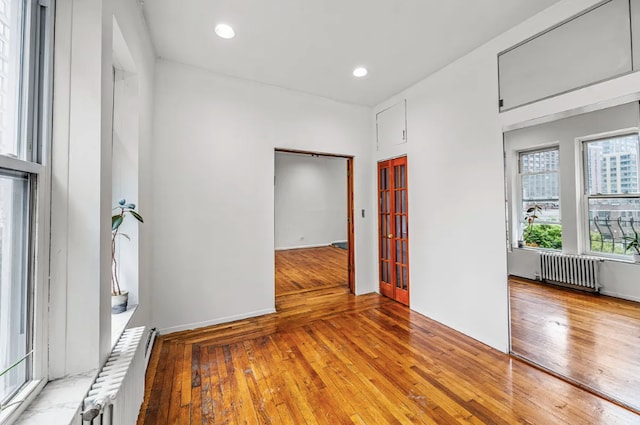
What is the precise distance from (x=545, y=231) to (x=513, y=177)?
3.01 feet

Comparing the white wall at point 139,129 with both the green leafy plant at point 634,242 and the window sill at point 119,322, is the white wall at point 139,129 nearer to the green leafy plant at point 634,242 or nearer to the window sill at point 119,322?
the window sill at point 119,322

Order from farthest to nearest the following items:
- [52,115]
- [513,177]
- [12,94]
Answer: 1. [513,177]
2. [52,115]
3. [12,94]

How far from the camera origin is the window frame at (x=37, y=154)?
1.00 meters

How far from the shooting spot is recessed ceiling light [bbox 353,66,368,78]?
302 centimetres

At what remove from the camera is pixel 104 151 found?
1.21m

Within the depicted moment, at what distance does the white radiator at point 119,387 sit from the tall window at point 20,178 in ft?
0.73

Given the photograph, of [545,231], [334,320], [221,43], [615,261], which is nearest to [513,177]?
[545,231]

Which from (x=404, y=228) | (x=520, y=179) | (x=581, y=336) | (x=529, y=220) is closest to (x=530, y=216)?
(x=529, y=220)

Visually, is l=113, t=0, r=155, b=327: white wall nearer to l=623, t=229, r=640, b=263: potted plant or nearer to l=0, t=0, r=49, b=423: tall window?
l=0, t=0, r=49, b=423: tall window

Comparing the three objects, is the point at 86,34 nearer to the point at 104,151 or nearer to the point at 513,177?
the point at 104,151

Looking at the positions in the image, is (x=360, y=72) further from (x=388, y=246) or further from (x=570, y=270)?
(x=570, y=270)

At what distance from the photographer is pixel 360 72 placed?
121 inches

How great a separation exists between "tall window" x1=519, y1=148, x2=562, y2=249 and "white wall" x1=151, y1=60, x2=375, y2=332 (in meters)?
2.57

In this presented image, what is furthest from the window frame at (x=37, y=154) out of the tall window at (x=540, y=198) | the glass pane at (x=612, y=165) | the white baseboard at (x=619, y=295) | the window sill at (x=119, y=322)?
the white baseboard at (x=619, y=295)
